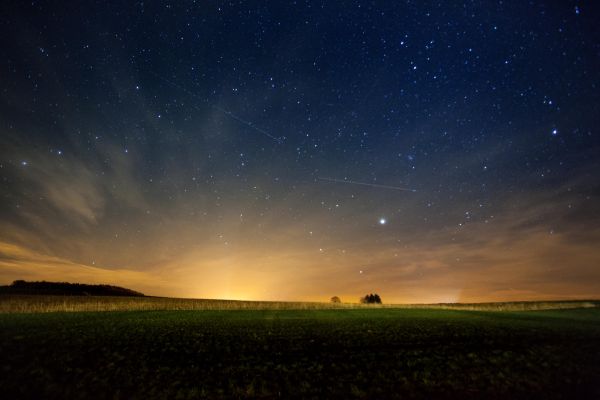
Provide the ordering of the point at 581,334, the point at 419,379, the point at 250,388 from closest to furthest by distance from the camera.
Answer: the point at 250,388 < the point at 419,379 < the point at 581,334

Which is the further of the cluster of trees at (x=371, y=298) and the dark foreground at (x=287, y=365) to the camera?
the cluster of trees at (x=371, y=298)

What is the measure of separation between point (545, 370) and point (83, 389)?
2121cm

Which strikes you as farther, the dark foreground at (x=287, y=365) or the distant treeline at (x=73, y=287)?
the distant treeline at (x=73, y=287)

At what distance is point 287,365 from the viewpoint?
52.4 ft

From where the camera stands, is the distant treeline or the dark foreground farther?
the distant treeline

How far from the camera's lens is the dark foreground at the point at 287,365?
13.5m

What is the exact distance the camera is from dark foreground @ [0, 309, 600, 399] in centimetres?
1353

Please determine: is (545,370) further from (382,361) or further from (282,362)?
(282,362)

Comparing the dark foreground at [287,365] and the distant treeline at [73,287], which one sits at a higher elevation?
the distant treeline at [73,287]

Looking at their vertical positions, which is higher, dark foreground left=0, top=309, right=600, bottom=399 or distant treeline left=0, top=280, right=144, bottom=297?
distant treeline left=0, top=280, right=144, bottom=297

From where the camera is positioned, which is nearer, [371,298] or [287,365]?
[287,365]

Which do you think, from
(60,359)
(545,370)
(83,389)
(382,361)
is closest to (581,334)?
(545,370)

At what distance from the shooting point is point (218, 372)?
15031mm

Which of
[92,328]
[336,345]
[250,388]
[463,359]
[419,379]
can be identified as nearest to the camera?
[250,388]
